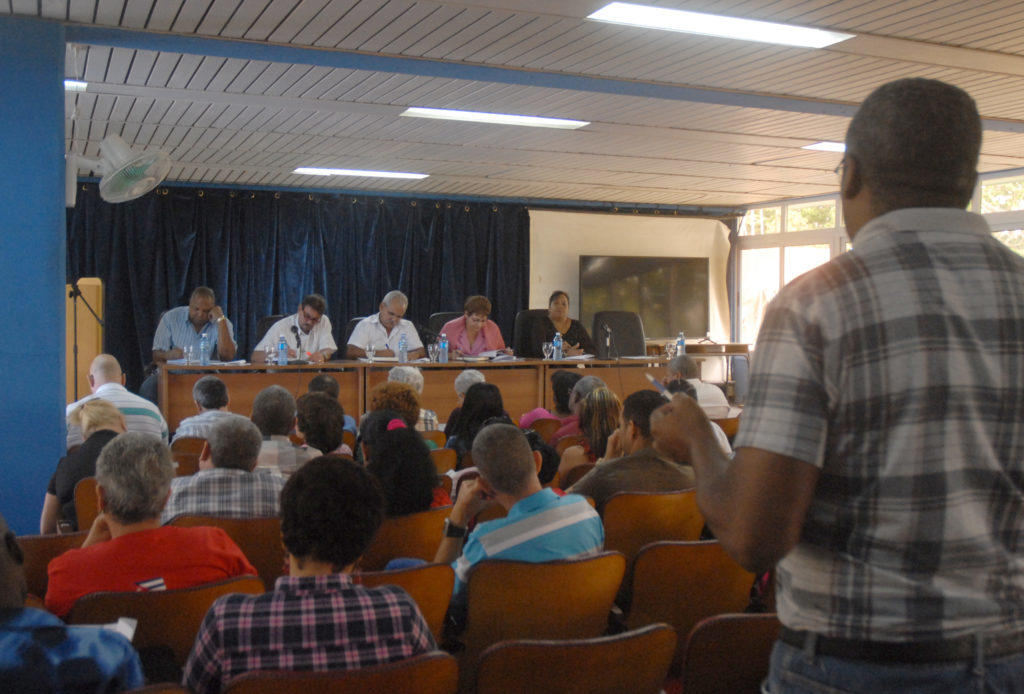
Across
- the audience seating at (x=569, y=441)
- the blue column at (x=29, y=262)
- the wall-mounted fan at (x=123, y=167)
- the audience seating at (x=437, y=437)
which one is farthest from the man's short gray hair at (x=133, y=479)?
the wall-mounted fan at (x=123, y=167)

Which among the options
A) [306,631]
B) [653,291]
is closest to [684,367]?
[306,631]

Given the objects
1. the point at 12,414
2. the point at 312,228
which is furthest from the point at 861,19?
the point at 312,228

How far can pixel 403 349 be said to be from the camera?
25.9 feet

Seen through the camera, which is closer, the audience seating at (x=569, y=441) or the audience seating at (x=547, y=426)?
the audience seating at (x=569, y=441)

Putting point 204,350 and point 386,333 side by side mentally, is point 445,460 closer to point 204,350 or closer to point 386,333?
point 204,350

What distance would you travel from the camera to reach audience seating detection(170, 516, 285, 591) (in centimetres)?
275

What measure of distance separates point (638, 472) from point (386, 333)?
536cm

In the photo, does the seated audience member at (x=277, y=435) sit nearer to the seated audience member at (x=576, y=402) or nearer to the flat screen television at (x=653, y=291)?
the seated audience member at (x=576, y=402)

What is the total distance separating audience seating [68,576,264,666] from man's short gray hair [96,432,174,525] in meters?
0.43

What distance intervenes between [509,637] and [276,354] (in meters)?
5.77

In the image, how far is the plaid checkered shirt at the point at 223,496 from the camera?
2949mm

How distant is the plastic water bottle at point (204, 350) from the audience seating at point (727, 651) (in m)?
5.88

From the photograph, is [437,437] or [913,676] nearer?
[913,676]

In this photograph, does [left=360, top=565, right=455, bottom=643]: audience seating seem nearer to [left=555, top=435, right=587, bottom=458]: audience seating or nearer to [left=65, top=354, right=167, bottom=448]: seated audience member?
[left=555, top=435, right=587, bottom=458]: audience seating
